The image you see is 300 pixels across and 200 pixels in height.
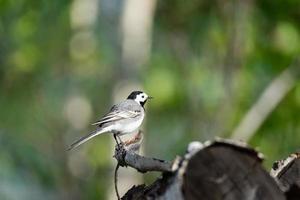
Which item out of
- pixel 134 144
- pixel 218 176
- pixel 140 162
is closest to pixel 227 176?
pixel 218 176

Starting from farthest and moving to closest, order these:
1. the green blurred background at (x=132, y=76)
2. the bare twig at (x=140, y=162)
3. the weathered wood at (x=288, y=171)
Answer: the green blurred background at (x=132, y=76) < the weathered wood at (x=288, y=171) < the bare twig at (x=140, y=162)

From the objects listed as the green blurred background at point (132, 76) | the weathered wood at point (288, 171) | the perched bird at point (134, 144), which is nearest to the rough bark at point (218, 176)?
the weathered wood at point (288, 171)

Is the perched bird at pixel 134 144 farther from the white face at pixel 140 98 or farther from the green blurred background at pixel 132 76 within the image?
the green blurred background at pixel 132 76

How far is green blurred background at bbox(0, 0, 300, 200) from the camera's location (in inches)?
712

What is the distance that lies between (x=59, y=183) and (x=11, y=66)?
8.60 ft

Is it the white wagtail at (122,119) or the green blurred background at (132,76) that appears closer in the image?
the white wagtail at (122,119)

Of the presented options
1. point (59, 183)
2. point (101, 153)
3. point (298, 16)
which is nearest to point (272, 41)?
point (298, 16)

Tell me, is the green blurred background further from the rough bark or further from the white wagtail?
the rough bark

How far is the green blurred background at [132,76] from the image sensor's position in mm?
18094

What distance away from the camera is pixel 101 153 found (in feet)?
70.4

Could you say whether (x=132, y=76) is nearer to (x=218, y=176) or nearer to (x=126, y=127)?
(x=126, y=127)

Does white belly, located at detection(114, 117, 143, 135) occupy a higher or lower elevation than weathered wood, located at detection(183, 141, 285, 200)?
higher

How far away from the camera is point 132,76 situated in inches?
621

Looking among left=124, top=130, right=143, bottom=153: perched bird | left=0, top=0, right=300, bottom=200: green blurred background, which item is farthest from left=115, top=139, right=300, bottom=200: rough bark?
left=0, top=0, right=300, bottom=200: green blurred background
